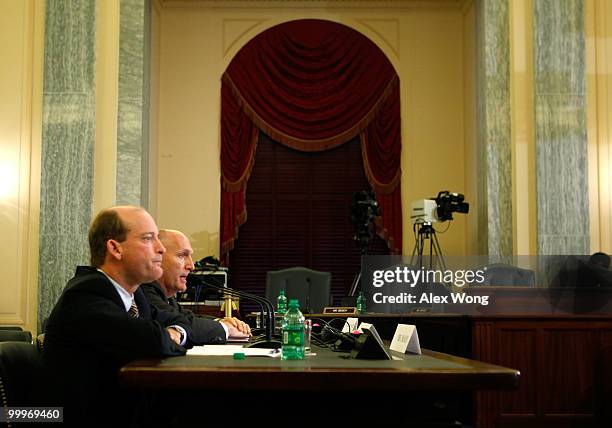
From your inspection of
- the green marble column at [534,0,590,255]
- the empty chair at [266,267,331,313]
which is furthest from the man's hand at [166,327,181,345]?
the green marble column at [534,0,590,255]

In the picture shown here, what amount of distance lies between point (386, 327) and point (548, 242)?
198 centimetres

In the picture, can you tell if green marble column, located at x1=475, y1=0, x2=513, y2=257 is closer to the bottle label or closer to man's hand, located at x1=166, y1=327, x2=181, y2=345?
man's hand, located at x1=166, y1=327, x2=181, y2=345

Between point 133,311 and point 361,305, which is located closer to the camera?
point 133,311

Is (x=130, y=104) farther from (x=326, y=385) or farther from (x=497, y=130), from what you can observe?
(x=326, y=385)

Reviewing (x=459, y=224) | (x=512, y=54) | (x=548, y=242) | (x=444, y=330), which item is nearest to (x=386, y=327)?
(x=444, y=330)

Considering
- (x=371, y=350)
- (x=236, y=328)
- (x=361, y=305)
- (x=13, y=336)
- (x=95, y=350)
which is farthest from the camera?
(x=361, y=305)

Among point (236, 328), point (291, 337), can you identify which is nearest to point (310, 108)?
point (236, 328)

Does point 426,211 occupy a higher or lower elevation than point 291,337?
higher

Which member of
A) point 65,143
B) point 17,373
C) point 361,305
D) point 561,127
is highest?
point 561,127

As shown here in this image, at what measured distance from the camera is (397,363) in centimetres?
221

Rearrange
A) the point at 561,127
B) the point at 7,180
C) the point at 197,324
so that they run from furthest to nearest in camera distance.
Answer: the point at 561,127 < the point at 7,180 < the point at 197,324

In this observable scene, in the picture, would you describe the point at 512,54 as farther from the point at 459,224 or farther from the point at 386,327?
the point at 386,327

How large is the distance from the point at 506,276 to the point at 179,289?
3.49m

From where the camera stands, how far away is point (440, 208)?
7809 millimetres
